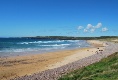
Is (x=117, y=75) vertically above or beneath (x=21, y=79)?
above

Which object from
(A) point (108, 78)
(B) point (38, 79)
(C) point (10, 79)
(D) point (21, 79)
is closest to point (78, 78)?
(A) point (108, 78)

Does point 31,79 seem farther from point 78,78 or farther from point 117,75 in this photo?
point 117,75

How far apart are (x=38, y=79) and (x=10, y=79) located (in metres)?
3.87

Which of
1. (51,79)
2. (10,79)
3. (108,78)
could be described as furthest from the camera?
Answer: (10,79)

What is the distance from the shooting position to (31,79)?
20.3 m

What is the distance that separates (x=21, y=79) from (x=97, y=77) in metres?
8.54

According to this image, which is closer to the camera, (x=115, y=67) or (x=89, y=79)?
(x=89, y=79)

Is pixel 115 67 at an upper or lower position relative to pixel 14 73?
upper

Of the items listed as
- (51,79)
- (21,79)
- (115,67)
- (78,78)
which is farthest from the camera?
(21,79)

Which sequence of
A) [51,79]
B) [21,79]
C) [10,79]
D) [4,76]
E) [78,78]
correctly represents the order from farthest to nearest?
[4,76] → [10,79] → [21,79] → [51,79] → [78,78]

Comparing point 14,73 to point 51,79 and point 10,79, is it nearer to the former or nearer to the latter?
point 10,79

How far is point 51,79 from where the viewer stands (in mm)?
19375

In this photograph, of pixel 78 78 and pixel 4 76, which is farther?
pixel 4 76

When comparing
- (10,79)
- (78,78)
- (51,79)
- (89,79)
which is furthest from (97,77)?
(10,79)
